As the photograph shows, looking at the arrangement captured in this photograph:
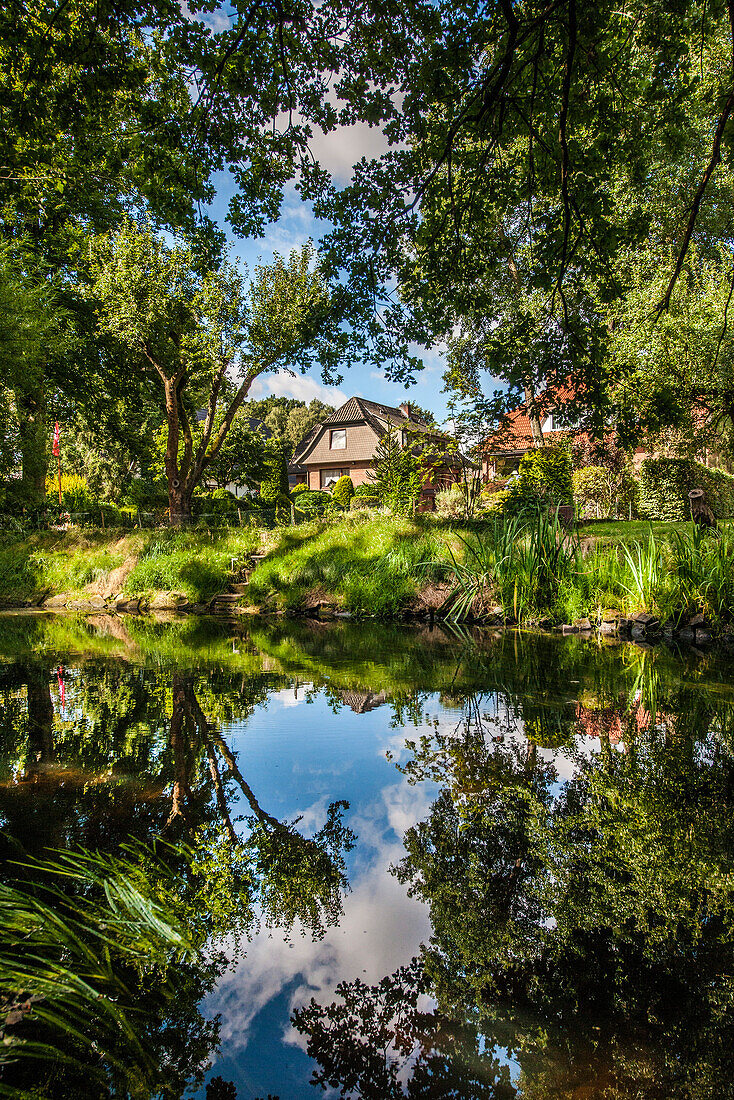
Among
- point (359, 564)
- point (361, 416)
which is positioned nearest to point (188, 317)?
point (359, 564)

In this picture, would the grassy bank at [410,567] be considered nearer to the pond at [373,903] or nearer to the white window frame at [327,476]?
the pond at [373,903]

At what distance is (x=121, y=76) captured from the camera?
13.8ft

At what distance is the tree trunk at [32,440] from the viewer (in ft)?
43.7

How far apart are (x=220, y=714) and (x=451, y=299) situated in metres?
4.61

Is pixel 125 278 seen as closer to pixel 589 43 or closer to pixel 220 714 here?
pixel 589 43

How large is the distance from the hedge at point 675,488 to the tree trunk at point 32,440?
15.7 m

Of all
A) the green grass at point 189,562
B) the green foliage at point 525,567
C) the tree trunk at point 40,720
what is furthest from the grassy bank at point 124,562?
the tree trunk at point 40,720

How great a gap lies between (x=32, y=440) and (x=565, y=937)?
15279 mm

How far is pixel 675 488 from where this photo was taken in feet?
48.7

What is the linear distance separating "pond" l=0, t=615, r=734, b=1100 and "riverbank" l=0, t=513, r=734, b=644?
3504mm

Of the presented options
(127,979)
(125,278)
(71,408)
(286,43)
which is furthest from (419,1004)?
(71,408)

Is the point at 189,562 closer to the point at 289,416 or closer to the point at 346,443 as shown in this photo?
the point at 346,443

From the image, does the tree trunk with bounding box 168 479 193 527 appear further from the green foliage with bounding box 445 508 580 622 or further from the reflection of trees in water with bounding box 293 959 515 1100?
the reflection of trees in water with bounding box 293 959 515 1100

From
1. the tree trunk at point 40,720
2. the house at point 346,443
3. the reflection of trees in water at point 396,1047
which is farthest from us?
the house at point 346,443
